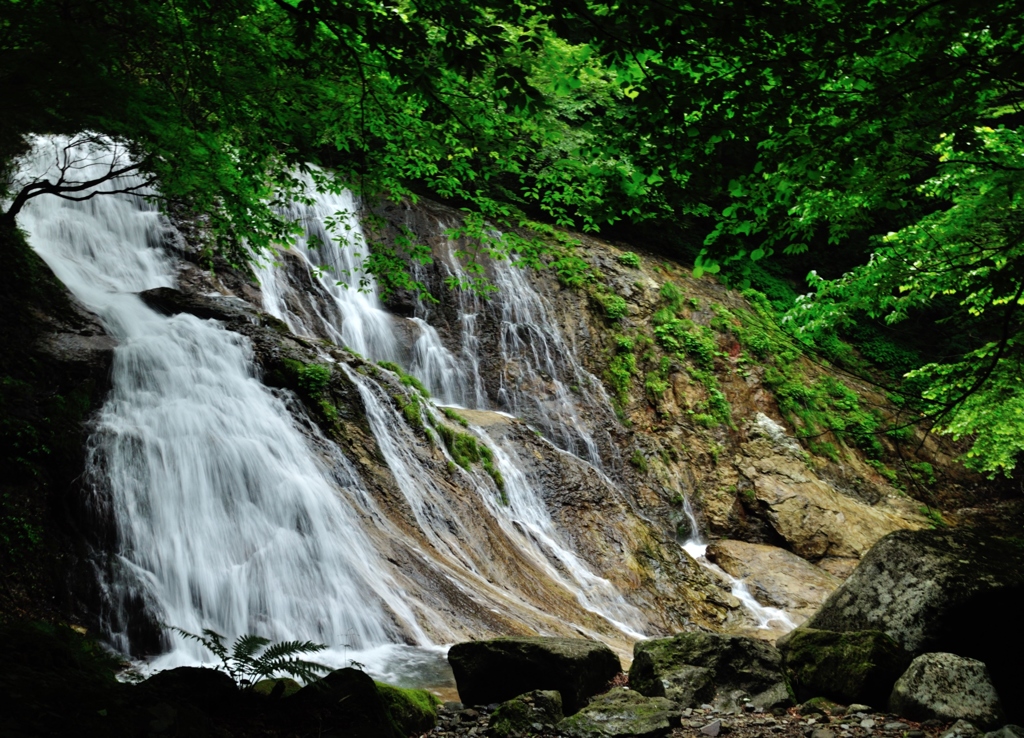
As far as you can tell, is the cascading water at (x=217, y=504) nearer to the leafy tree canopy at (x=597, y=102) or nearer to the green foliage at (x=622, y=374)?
the leafy tree canopy at (x=597, y=102)

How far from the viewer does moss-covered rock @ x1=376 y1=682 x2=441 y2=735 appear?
14.1ft

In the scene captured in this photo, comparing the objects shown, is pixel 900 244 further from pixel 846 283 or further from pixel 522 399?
pixel 522 399

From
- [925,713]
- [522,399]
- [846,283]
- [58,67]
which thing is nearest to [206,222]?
[522,399]

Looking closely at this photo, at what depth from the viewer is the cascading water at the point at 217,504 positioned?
21.9 ft

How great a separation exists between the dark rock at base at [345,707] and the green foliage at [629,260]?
17503mm

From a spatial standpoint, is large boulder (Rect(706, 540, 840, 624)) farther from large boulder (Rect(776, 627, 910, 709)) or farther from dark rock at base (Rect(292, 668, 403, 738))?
dark rock at base (Rect(292, 668, 403, 738))

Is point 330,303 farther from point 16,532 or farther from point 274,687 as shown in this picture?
point 274,687

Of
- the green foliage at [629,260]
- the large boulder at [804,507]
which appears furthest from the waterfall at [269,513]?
the green foliage at [629,260]

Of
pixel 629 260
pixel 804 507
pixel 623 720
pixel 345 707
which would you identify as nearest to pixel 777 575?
pixel 804 507

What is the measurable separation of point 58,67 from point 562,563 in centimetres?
872

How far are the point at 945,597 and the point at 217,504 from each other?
718 cm

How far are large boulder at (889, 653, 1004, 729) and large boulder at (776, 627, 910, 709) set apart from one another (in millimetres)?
211

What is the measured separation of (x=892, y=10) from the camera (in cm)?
408

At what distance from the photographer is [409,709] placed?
4484 millimetres
